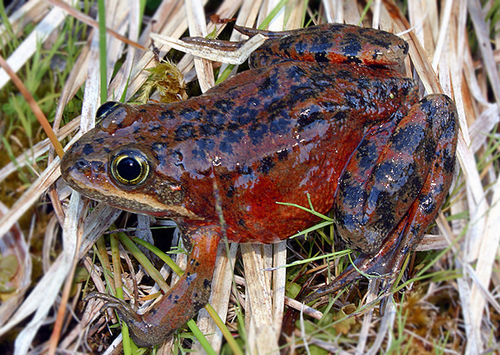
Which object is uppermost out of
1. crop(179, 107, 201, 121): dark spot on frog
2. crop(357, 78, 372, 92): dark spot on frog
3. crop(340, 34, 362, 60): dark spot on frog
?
crop(340, 34, 362, 60): dark spot on frog

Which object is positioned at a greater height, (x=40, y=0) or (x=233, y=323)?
(x=40, y=0)

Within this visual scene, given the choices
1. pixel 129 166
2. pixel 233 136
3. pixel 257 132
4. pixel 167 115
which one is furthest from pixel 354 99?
pixel 129 166

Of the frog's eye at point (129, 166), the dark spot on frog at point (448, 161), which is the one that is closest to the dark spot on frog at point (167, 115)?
the frog's eye at point (129, 166)

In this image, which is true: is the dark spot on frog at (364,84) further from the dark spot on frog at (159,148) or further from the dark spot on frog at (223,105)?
the dark spot on frog at (159,148)

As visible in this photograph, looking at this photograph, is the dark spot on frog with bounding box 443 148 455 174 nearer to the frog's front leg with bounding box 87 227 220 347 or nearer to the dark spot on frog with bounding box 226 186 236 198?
the dark spot on frog with bounding box 226 186 236 198

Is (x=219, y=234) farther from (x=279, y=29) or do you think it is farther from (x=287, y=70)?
(x=279, y=29)

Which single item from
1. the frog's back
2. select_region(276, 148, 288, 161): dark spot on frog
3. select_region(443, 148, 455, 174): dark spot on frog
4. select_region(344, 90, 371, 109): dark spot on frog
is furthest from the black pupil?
select_region(443, 148, 455, 174): dark spot on frog

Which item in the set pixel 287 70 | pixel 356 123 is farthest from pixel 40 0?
pixel 356 123
